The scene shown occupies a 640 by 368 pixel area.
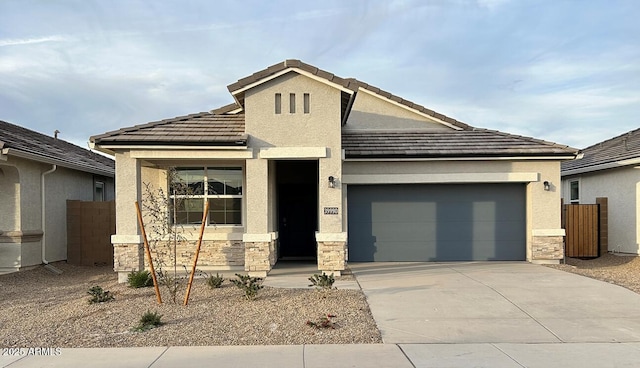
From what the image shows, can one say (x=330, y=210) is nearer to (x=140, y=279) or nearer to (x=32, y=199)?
(x=140, y=279)

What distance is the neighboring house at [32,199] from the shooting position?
12.9 metres

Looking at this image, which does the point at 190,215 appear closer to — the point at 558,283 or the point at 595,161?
the point at 558,283

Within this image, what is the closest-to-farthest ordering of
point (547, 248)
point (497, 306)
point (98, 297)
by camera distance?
point (497, 306) → point (98, 297) → point (547, 248)

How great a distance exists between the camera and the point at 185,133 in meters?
12.0

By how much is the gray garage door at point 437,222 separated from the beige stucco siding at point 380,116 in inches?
98.8

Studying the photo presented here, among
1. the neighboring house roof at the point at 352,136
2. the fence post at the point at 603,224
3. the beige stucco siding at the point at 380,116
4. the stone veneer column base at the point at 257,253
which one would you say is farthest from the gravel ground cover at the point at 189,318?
the fence post at the point at 603,224

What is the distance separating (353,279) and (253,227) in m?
2.67

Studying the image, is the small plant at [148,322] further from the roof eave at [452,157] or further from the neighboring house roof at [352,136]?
the roof eave at [452,157]

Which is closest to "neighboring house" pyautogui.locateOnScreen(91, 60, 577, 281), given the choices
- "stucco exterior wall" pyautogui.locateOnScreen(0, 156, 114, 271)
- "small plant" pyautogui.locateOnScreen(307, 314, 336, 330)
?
"stucco exterior wall" pyautogui.locateOnScreen(0, 156, 114, 271)

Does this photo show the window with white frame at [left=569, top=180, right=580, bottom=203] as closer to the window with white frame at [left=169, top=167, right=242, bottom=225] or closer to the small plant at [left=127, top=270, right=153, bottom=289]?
the window with white frame at [left=169, top=167, right=242, bottom=225]

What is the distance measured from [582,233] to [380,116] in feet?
24.1

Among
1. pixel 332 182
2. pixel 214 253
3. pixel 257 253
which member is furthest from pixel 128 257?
pixel 332 182

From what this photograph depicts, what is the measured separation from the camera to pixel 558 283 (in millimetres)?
10766

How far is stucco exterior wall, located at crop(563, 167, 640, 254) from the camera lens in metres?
14.9
